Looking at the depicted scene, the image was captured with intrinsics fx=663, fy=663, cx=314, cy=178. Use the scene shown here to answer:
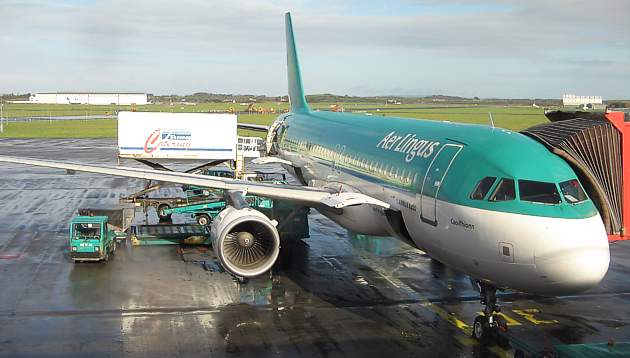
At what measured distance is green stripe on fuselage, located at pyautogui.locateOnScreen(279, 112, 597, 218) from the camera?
1120cm

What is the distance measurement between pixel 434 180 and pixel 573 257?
10.5ft

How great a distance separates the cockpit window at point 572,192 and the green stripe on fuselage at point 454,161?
93mm

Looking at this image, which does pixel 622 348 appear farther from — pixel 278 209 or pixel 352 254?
pixel 278 209

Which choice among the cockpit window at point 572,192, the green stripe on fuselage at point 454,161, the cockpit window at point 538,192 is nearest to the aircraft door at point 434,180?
the green stripe on fuselage at point 454,161

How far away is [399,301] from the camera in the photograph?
16047 millimetres

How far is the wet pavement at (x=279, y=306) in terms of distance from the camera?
12891 mm

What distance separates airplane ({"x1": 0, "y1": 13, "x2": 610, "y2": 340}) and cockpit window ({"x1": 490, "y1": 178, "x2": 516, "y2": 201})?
17 millimetres

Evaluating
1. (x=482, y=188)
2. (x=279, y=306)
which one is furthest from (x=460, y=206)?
(x=279, y=306)

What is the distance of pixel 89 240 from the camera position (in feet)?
63.9

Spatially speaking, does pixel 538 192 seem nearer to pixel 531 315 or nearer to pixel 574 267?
pixel 574 267

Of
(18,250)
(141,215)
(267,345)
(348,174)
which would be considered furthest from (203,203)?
(267,345)

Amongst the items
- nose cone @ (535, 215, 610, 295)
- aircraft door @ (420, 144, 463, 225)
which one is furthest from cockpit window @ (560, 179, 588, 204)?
aircraft door @ (420, 144, 463, 225)

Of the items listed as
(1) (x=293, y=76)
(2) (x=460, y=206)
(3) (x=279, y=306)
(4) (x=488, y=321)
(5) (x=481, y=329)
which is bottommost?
(3) (x=279, y=306)

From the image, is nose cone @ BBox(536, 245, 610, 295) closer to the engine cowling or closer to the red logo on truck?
the engine cowling
